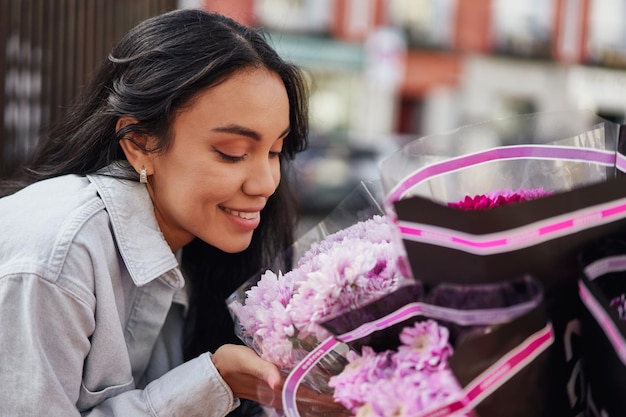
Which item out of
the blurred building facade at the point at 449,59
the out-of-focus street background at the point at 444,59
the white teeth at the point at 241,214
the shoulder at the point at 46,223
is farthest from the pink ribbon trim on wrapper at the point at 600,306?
the blurred building facade at the point at 449,59

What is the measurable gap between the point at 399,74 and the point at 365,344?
18939 mm

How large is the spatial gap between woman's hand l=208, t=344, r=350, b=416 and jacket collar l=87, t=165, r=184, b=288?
10.6 inches

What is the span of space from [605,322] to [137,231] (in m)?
1.02

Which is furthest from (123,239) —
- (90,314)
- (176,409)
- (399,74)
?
(399,74)

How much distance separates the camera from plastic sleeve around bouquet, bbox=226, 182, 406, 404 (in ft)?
4.23

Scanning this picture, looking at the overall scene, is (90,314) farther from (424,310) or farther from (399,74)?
(399,74)

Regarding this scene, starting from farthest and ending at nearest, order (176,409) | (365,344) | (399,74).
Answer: (399,74), (176,409), (365,344)

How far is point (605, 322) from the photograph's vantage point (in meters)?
1.08

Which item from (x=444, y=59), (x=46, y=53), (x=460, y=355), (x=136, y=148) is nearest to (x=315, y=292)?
(x=460, y=355)

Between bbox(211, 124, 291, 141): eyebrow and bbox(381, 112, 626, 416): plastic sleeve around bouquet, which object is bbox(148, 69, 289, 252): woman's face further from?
bbox(381, 112, 626, 416): plastic sleeve around bouquet

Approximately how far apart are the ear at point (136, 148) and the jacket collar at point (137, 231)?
0.04 m

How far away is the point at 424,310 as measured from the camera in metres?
1.13

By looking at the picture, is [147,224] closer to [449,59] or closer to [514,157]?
[514,157]

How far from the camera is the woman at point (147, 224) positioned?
152 cm
